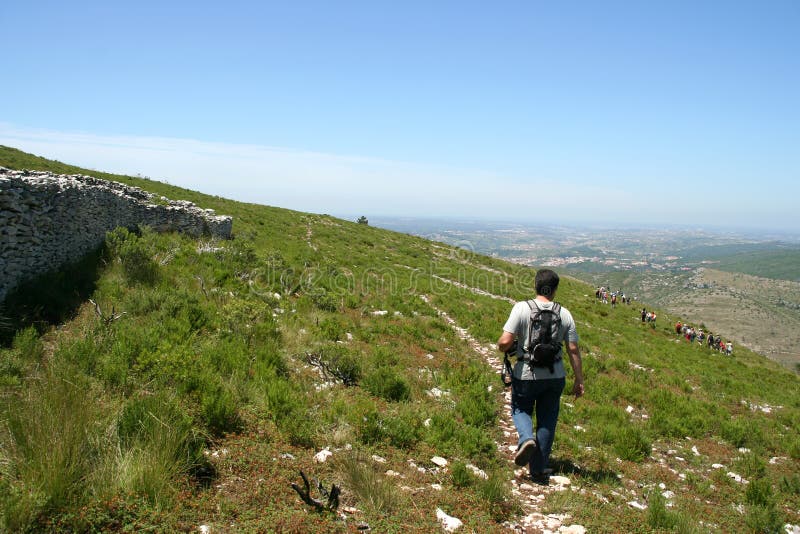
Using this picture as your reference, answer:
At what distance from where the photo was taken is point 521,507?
178 inches

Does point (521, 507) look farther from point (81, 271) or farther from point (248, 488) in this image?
point (81, 271)

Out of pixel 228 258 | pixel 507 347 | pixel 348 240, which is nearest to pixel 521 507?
pixel 507 347

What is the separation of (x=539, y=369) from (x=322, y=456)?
9.89 ft

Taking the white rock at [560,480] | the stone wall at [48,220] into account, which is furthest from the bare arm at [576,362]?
the stone wall at [48,220]

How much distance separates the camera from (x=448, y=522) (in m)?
3.93

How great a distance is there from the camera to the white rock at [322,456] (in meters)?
4.64

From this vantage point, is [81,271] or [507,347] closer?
[507,347]

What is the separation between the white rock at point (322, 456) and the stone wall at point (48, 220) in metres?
6.91

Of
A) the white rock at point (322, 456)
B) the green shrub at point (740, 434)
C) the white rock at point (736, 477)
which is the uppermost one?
the white rock at point (322, 456)

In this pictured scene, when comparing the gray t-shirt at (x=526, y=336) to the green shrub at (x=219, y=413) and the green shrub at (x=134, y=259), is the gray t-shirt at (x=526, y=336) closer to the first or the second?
the green shrub at (x=219, y=413)

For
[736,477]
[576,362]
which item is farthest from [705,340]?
[576,362]

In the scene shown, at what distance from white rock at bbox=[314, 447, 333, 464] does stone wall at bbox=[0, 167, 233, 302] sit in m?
6.91

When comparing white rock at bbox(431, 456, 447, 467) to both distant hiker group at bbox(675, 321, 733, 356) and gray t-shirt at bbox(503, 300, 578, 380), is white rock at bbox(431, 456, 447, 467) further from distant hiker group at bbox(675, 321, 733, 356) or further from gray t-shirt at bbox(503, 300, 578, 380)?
distant hiker group at bbox(675, 321, 733, 356)

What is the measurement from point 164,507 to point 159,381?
2.19m
